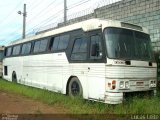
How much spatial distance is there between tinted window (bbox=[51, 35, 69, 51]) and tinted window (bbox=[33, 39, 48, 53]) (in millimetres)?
901

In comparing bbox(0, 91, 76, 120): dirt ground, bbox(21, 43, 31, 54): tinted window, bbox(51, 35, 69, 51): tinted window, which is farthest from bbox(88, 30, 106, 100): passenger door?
bbox(21, 43, 31, 54): tinted window

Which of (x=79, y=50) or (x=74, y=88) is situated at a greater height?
(x=79, y=50)

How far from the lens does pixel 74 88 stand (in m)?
12.4

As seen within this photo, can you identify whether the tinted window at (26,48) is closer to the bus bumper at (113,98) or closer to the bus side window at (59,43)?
the bus side window at (59,43)

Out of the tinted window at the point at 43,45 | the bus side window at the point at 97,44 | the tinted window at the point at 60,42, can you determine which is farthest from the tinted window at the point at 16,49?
the bus side window at the point at 97,44

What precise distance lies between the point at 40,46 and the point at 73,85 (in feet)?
15.0

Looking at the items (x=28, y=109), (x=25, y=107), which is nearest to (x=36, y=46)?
(x=25, y=107)

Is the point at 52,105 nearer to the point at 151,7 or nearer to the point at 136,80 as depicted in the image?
the point at 136,80

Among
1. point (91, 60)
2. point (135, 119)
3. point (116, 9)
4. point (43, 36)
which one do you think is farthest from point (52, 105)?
point (116, 9)

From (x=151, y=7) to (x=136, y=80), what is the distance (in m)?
6.11

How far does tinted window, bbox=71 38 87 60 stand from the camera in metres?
11.7

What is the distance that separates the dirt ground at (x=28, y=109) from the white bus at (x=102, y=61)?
53.0 inches

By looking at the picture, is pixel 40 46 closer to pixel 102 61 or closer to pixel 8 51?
pixel 102 61

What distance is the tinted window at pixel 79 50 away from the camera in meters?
11.7
